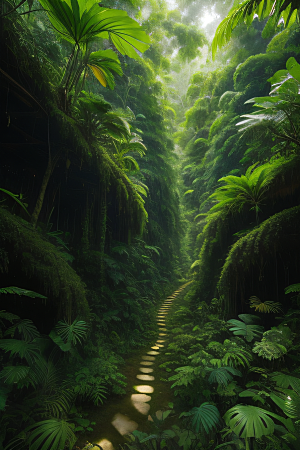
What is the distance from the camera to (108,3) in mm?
6660

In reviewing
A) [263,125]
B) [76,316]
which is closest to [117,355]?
[76,316]

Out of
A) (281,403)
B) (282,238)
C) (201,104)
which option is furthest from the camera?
(201,104)

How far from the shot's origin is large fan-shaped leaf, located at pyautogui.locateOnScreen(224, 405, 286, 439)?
1.65 m

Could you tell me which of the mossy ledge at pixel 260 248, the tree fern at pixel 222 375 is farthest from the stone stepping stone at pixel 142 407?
the mossy ledge at pixel 260 248

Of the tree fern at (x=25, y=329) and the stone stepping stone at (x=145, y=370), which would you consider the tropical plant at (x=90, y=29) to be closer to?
the tree fern at (x=25, y=329)

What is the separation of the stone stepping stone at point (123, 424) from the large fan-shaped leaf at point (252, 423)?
97cm

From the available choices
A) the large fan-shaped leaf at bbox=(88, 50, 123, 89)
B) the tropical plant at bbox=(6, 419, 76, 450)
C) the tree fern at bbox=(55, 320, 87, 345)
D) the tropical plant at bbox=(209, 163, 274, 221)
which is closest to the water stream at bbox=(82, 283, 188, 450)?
the tropical plant at bbox=(6, 419, 76, 450)

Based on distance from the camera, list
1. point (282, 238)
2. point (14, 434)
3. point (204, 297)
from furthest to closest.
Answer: point (204, 297)
point (282, 238)
point (14, 434)

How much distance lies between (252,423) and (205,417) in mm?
497

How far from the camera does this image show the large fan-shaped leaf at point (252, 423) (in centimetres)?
165

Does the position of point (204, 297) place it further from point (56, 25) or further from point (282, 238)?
point (56, 25)

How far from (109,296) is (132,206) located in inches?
86.3

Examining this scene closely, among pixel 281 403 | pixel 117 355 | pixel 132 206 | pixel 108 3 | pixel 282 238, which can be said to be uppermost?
pixel 108 3

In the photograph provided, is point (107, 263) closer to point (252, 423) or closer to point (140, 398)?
point (140, 398)
